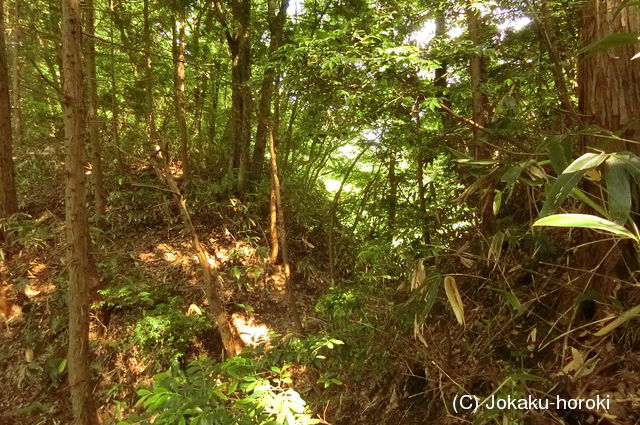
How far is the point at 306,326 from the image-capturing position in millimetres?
5949

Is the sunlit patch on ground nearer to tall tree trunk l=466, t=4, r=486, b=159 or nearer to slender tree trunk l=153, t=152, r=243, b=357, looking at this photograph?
slender tree trunk l=153, t=152, r=243, b=357

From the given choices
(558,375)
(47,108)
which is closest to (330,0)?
(558,375)

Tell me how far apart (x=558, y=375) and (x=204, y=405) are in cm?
190

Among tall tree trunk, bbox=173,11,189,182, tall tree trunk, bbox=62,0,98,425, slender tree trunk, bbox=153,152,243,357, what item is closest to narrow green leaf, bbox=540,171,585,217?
tall tree trunk, bbox=62,0,98,425

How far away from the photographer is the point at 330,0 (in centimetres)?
631

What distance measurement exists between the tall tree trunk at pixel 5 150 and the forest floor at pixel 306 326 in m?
0.29

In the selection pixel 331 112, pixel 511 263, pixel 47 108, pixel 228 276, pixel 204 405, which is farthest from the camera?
pixel 47 108

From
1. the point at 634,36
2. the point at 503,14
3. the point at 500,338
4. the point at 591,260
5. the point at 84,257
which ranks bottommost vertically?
the point at 500,338

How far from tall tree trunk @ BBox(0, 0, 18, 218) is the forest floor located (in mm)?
291

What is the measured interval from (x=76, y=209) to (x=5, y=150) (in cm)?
400

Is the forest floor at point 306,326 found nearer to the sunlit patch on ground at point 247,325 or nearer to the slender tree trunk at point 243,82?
the sunlit patch on ground at point 247,325

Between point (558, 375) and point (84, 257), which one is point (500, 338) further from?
point (84, 257)

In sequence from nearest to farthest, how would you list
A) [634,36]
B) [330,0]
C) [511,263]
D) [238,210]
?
[634,36] → [511,263] → [330,0] → [238,210]

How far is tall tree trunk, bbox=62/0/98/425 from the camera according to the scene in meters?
3.72
